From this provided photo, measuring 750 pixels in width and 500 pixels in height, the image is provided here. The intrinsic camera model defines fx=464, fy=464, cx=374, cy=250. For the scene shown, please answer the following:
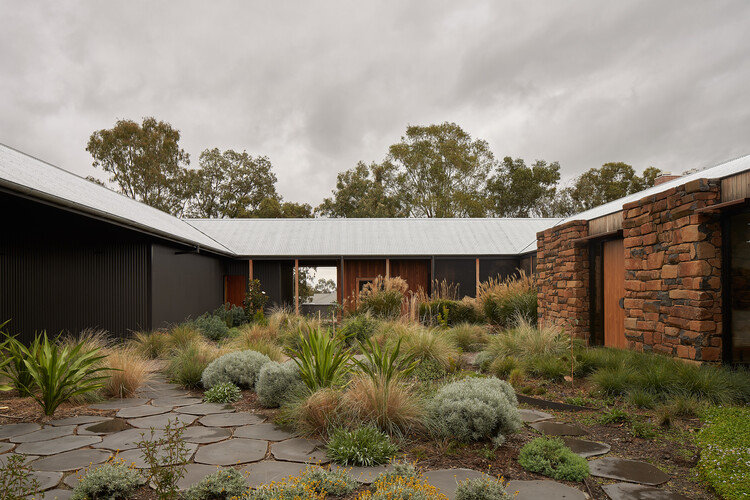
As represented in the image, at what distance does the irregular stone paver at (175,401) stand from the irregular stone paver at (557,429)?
344 centimetres

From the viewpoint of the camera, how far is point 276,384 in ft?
15.3

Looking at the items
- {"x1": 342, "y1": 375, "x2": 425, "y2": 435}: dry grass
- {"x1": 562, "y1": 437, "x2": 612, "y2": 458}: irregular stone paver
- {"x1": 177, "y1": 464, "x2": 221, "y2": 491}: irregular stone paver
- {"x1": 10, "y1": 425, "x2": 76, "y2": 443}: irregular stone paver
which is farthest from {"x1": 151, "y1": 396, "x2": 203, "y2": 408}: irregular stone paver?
{"x1": 562, "y1": 437, "x2": 612, "y2": 458}: irregular stone paver

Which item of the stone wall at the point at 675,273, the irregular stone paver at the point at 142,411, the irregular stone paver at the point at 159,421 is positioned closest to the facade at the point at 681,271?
the stone wall at the point at 675,273

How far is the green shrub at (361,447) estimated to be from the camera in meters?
3.08

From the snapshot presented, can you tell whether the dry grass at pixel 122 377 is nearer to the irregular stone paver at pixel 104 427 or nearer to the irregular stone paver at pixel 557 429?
the irregular stone paver at pixel 104 427

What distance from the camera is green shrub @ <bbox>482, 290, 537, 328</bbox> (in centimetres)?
970

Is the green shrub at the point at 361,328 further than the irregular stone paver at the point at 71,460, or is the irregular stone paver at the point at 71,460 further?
Answer: the green shrub at the point at 361,328

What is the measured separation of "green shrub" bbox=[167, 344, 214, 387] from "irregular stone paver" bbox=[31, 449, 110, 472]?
2383 millimetres

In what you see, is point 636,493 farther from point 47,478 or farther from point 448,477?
point 47,478

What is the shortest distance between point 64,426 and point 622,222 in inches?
282

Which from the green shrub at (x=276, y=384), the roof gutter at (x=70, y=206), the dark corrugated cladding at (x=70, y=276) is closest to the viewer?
the green shrub at (x=276, y=384)

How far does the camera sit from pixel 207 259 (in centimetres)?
1305

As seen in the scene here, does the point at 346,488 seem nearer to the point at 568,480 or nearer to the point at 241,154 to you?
the point at 568,480

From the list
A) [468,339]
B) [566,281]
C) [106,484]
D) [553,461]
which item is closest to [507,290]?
[566,281]
